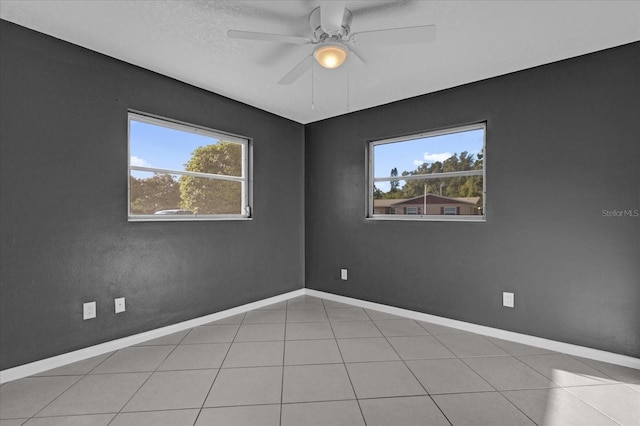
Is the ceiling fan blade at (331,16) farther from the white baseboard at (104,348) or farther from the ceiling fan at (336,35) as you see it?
the white baseboard at (104,348)

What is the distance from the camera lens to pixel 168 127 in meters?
2.95

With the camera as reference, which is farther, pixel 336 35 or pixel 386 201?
pixel 386 201

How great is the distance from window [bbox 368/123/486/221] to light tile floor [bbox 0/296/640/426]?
1269 millimetres

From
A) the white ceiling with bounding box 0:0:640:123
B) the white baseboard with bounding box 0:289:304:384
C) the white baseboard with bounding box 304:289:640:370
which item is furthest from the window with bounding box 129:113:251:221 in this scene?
the white baseboard with bounding box 304:289:640:370

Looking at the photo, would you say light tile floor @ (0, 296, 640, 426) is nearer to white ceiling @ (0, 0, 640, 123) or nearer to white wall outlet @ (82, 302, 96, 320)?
white wall outlet @ (82, 302, 96, 320)

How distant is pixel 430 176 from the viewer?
10.8ft

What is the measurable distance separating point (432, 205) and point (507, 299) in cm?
112

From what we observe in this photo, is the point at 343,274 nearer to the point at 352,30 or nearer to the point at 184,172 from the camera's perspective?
the point at 184,172

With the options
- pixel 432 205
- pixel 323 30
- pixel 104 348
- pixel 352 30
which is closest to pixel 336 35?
pixel 323 30

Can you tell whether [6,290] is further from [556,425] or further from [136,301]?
[556,425]

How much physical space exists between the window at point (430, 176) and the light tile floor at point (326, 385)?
4.16ft

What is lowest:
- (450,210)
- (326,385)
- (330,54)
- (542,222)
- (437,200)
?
(326,385)


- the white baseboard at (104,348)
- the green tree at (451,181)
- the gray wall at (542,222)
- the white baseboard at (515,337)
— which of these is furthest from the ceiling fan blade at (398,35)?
the white baseboard at (104,348)

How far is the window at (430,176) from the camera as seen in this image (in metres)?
3.05
